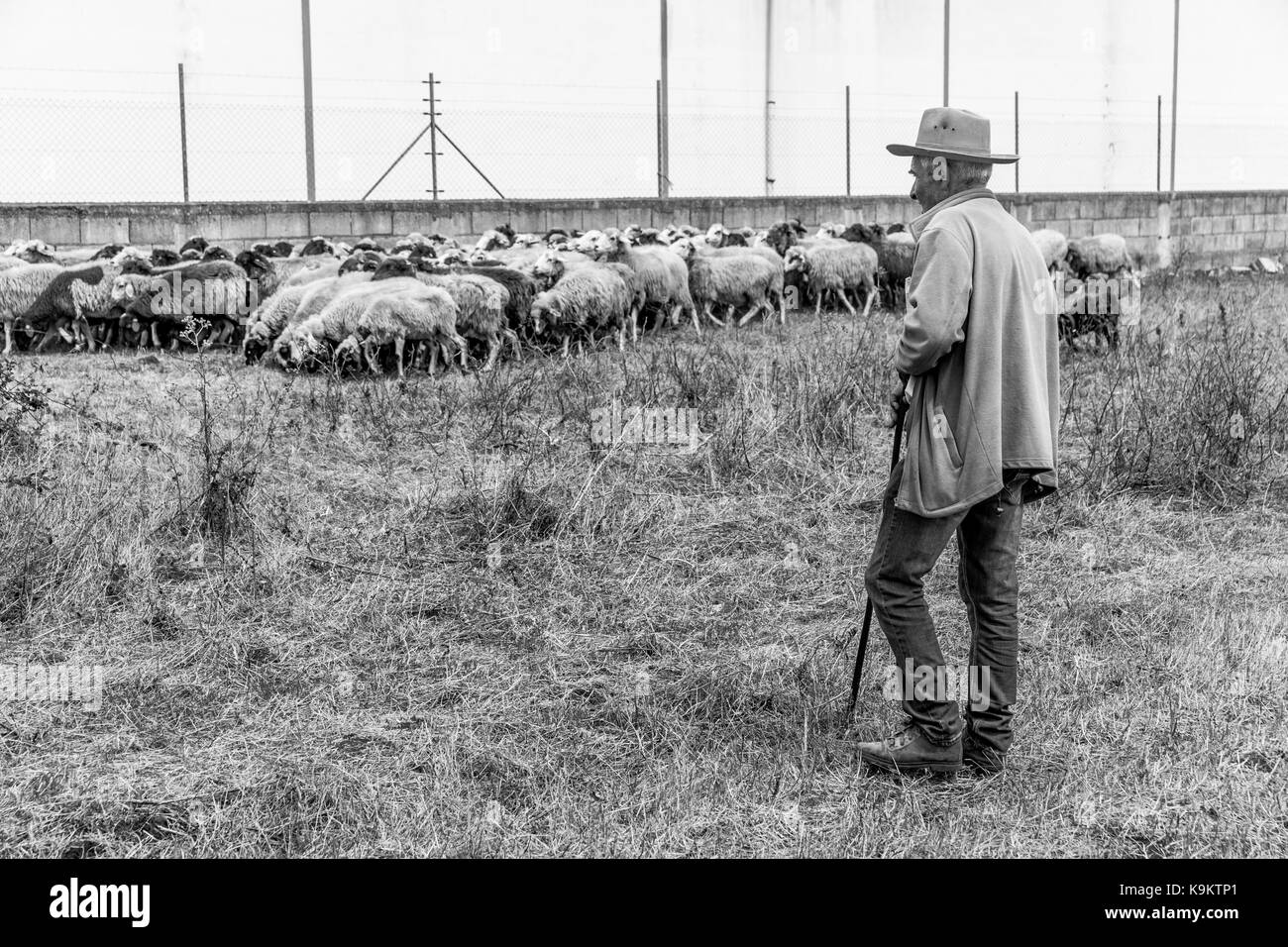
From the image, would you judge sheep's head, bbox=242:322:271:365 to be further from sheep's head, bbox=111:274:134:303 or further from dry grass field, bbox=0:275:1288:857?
dry grass field, bbox=0:275:1288:857

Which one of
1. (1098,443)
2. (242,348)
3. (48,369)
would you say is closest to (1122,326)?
(1098,443)

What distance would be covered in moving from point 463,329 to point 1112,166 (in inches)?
749

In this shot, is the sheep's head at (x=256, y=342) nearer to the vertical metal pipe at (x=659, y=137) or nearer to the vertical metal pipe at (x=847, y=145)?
the vertical metal pipe at (x=659, y=137)

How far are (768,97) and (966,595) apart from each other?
2077cm

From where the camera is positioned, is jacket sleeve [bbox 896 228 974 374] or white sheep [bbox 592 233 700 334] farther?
white sheep [bbox 592 233 700 334]

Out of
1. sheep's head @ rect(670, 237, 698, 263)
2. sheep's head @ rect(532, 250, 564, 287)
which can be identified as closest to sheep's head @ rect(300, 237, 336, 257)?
sheep's head @ rect(670, 237, 698, 263)

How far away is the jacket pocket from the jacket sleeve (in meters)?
0.17

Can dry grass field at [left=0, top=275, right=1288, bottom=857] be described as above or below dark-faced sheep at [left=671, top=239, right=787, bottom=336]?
below

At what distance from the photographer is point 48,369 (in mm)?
12312

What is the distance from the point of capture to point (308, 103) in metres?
19.1

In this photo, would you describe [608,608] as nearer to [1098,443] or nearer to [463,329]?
[1098,443]

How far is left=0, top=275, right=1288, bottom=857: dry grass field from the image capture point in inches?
168

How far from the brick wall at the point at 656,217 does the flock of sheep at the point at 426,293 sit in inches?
38.5

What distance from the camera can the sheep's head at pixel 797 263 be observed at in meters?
17.3
